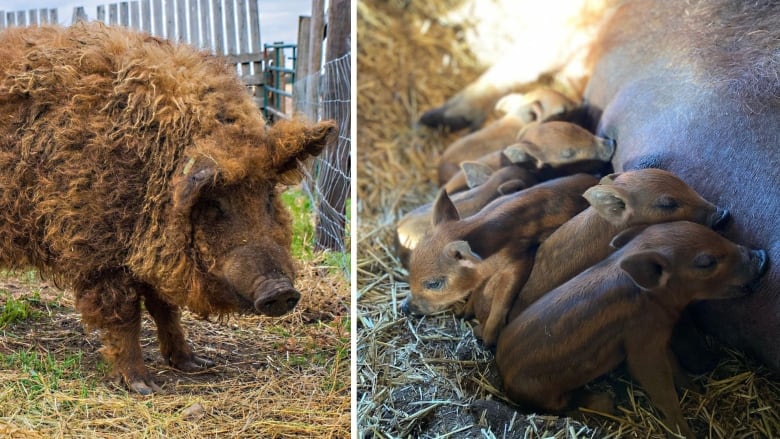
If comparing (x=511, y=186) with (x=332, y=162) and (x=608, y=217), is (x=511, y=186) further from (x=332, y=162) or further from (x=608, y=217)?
(x=332, y=162)

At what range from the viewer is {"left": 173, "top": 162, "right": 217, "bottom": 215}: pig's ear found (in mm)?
2146

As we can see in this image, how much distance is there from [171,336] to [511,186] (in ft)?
3.47

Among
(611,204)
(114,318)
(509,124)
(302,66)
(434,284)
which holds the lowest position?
(114,318)

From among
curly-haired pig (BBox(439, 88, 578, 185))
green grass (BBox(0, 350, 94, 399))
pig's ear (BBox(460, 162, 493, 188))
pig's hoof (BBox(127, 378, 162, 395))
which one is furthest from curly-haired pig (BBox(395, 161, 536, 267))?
green grass (BBox(0, 350, 94, 399))

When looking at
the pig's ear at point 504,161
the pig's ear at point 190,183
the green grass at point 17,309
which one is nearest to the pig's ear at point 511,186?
the pig's ear at point 504,161

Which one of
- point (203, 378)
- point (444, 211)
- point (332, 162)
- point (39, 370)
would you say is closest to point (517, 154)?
point (444, 211)

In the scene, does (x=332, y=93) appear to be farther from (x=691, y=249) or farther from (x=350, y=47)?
(x=691, y=249)

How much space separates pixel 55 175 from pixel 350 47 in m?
0.90

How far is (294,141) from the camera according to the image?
2.23m

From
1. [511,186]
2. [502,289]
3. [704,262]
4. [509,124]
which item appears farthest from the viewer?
[509,124]

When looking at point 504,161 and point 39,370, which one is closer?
point 39,370

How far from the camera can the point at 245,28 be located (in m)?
2.20

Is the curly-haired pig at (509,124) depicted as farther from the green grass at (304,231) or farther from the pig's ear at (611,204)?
the pig's ear at (611,204)

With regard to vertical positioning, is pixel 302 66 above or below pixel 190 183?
above
